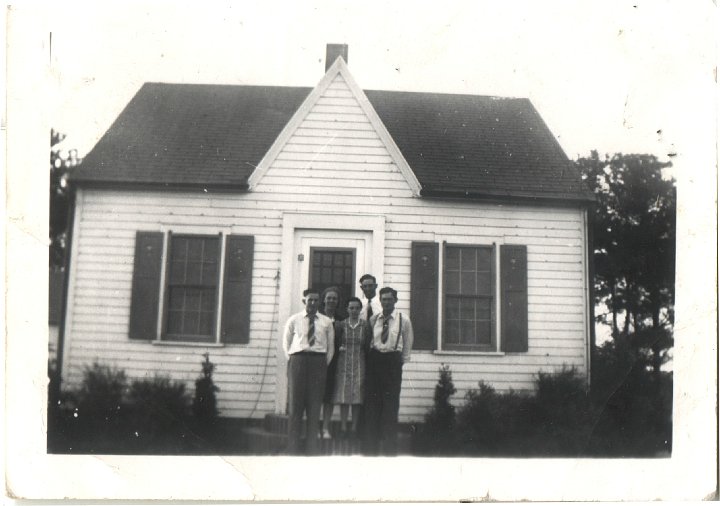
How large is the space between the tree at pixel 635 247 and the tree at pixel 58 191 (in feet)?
11.3

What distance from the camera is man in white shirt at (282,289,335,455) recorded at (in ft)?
11.7

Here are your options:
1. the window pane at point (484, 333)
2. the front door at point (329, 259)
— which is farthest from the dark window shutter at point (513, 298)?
the front door at point (329, 259)

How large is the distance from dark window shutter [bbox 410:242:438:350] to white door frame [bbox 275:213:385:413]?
255 mm

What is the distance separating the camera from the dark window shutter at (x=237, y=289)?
3932 mm

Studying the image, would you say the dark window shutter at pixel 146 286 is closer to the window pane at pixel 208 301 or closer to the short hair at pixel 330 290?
the window pane at pixel 208 301

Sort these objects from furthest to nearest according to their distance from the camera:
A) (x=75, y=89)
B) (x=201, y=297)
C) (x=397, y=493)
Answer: (x=201, y=297), (x=75, y=89), (x=397, y=493)

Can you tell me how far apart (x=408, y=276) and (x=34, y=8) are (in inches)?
117

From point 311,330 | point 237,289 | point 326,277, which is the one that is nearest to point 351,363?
point 311,330

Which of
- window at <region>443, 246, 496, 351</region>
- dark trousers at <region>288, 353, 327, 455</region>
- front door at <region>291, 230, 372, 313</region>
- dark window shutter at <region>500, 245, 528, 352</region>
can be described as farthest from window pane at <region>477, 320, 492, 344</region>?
dark trousers at <region>288, 353, 327, 455</region>

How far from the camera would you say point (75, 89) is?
11.7 feet

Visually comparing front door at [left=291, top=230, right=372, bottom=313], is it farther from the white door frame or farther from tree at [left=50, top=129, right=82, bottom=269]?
tree at [left=50, top=129, right=82, bottom=269]

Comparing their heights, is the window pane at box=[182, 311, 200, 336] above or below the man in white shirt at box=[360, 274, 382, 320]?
below

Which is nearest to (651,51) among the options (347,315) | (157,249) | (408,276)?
(408,276)

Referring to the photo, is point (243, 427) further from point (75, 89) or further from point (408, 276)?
point (75, 89)
